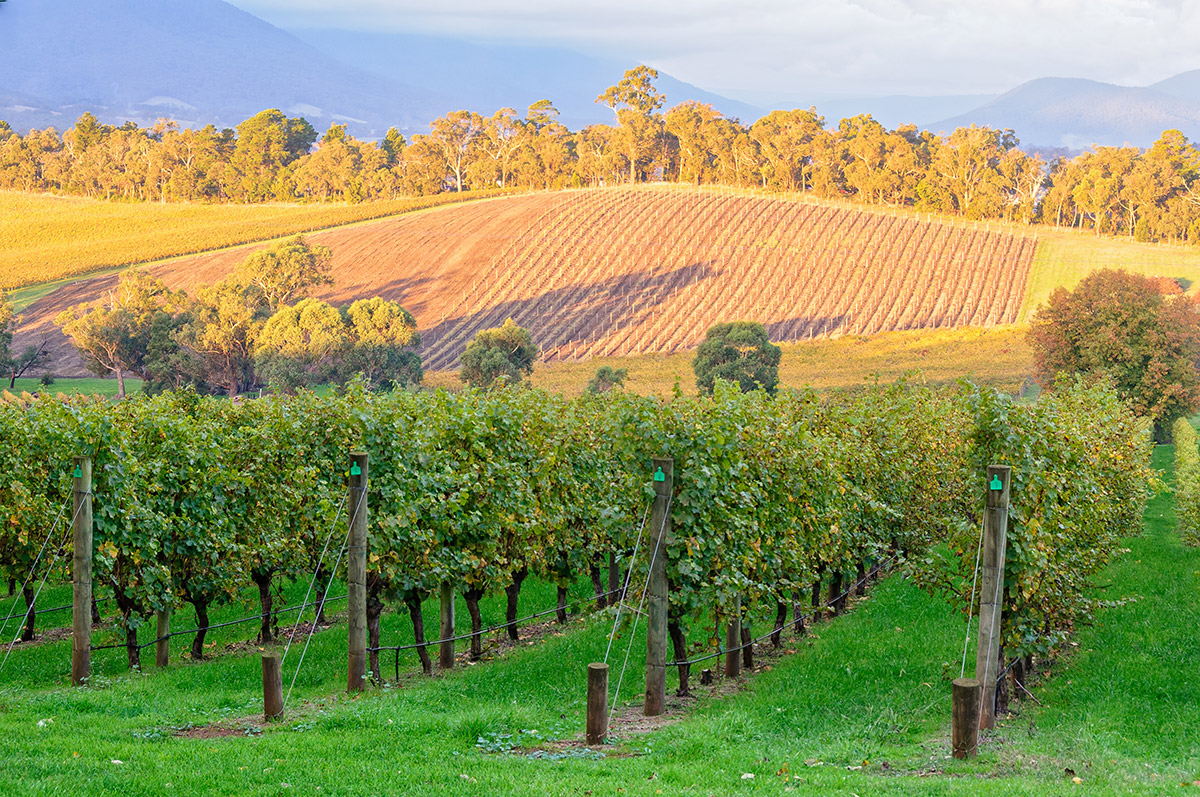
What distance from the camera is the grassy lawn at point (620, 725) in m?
8.30

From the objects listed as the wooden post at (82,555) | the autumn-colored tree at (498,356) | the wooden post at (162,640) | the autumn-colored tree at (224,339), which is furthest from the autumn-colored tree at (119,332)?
the wooden post at (82,555)

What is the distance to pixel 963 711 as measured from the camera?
356 inches

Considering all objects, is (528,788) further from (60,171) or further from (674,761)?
(60,171)

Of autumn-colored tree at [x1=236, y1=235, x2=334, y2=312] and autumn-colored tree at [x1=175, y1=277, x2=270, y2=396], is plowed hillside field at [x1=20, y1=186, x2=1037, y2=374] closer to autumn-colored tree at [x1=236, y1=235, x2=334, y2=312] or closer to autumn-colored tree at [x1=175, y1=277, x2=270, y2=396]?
autumn-colored tree at [x1=236, y1=235, x2=334, y2=312]

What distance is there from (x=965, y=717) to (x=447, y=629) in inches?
298

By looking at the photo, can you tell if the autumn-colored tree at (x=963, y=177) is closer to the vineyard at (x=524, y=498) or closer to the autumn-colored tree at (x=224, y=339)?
the autumn-colored tree at (x=224, y=339)

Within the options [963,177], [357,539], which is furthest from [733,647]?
[963,177]

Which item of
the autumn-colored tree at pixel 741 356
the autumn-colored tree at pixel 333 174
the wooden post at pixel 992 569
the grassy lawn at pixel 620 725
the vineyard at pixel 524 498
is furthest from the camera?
the autumn-colored tree at pixel 333 174

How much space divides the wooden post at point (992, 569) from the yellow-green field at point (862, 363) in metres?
53.7

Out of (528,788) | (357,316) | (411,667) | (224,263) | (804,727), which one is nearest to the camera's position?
(528,788)

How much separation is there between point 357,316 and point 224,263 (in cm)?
3288

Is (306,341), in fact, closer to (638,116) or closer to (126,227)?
(126,227)

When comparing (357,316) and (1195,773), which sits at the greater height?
(357,316)

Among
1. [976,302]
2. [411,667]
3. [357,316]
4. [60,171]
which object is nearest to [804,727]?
[411,667]
